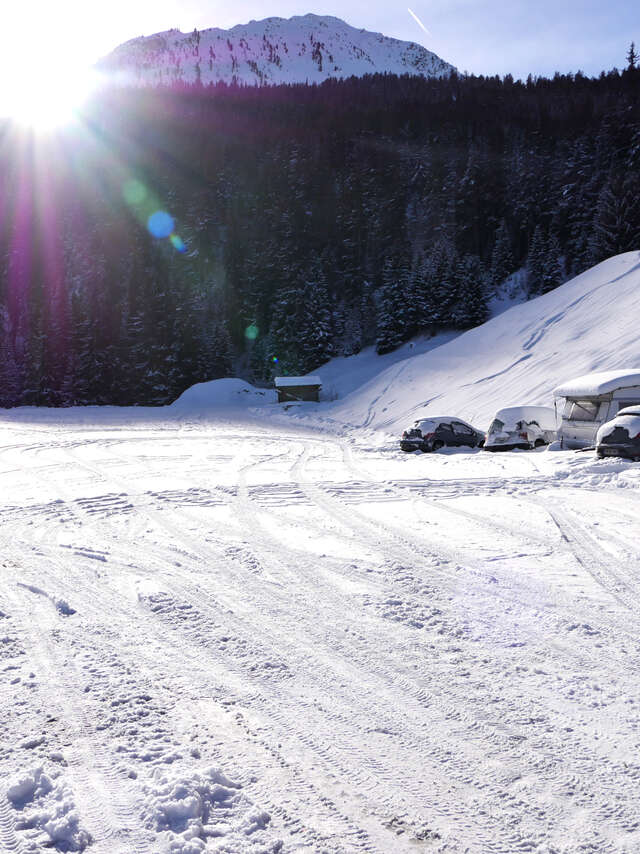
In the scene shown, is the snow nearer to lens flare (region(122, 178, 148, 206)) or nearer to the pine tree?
the pine tree

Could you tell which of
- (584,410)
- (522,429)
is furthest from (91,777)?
(522,429)

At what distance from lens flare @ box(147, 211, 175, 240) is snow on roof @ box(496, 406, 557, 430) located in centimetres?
9162

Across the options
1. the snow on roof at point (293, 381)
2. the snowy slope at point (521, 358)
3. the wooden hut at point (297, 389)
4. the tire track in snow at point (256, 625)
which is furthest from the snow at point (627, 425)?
the snow on roof at point (293, 381)

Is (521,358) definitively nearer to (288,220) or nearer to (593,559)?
(593,559)

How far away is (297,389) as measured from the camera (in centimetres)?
4975

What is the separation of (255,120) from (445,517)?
11847cm

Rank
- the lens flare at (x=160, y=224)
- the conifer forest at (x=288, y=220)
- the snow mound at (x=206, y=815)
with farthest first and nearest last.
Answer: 1. the lens flare at (x=160, y=224)
2. the conifer forest at (x=288, y=220)
3. the snow mound at (x=206, y=815)

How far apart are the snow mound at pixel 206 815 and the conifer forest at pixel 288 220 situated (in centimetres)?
5861

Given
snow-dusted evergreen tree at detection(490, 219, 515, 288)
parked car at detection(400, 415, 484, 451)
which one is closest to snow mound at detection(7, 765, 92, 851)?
parked car at detection(400, 415, 484, 451)

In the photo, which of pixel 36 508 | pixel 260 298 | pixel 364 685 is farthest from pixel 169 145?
pixel 364 685

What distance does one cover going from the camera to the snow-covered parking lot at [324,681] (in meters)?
3.00

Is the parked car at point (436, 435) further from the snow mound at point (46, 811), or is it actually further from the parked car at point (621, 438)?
the snow mound at point (46, 811)

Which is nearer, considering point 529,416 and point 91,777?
point 91,777

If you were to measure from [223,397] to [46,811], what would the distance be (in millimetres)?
47367
